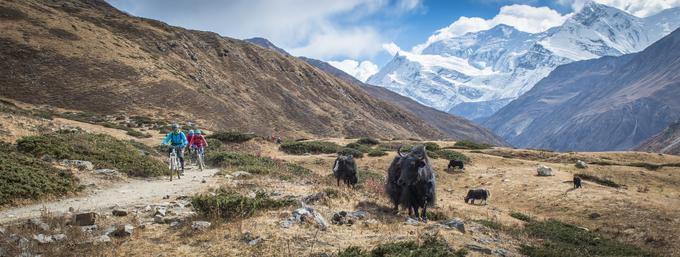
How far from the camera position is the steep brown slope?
49.5 metres

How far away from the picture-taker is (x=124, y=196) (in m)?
12.1

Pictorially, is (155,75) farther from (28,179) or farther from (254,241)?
(254,241)

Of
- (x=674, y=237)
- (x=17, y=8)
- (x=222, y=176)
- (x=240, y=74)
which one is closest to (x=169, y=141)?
(x=222, y=176)

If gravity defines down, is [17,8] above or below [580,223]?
above

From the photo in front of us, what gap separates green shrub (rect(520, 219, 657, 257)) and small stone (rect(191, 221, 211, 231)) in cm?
719

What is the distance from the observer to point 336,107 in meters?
107

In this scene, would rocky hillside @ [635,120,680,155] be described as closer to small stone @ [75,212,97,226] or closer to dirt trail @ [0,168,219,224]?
dirt trail @ [0,168,219,224]

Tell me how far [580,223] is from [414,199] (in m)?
10.4

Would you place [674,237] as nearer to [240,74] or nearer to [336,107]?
[240,74]

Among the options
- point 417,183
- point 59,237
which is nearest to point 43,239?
point 59,237

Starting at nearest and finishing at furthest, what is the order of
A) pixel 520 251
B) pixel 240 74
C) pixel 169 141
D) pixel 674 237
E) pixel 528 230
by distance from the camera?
pixel 520 251
pixel 528 230
pixel 674 237
pixel 169 141
pixel 240 74

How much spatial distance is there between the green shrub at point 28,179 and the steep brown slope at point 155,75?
38890mm

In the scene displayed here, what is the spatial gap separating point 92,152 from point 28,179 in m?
5.01

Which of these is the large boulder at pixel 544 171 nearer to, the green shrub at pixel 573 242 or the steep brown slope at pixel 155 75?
the green shrub at pixel 573 242
